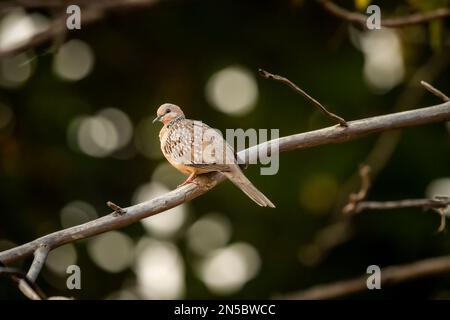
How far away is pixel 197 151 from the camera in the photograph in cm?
525

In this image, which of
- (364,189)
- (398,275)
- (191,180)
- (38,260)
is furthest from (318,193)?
(38,260)

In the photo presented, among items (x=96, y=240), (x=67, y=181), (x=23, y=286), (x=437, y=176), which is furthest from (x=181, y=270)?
(x=23, y=286)

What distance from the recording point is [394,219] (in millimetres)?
11531

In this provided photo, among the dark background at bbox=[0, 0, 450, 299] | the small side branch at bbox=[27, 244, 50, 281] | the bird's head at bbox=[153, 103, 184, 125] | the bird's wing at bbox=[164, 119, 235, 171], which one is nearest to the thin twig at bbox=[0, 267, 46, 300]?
the small side branch at bbox=[27, 244, 50, 281]

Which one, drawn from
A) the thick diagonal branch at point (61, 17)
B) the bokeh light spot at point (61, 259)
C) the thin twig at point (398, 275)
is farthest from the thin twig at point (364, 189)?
the bokeh light spot at point (61, 259)

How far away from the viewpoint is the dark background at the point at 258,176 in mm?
10945

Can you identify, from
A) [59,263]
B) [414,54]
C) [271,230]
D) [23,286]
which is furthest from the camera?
[271,230]

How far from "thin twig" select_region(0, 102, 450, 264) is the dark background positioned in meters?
5.68

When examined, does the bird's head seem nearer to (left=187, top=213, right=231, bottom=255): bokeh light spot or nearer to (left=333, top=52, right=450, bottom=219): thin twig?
(left=333, top=52, right=450, bottom=219): thin twig

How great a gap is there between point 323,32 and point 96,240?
438cm

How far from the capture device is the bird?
4.98m

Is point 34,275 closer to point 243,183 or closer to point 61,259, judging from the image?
point 243,183

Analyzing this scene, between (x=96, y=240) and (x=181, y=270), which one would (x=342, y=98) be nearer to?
(x=181, y=270)

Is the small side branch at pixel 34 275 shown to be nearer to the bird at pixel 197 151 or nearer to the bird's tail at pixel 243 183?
the bird at pixel 197 151
